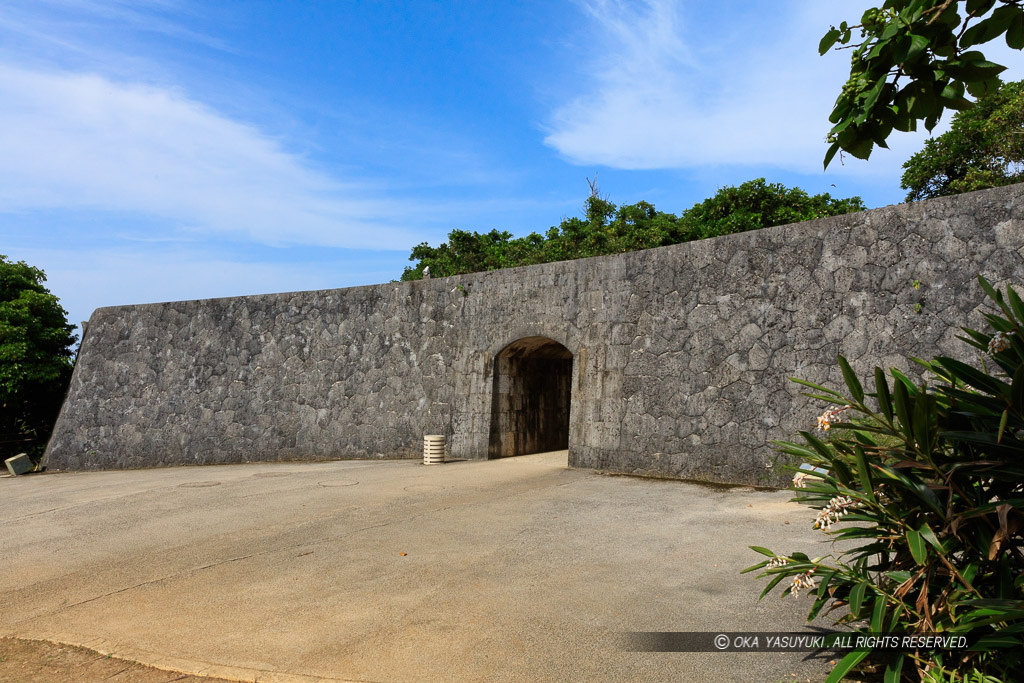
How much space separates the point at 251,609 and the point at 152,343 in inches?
455

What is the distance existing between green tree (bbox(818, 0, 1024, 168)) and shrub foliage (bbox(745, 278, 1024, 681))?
0.73 metres

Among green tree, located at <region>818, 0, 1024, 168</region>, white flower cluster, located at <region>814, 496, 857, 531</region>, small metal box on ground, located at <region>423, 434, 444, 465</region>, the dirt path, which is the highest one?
green tree, located at <region>818, 0, 1024, 168</region>

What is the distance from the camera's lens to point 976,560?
A: 8.30 feet

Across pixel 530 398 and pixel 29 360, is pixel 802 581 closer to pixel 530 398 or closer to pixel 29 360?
pixel 530 398

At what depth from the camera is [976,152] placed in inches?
689

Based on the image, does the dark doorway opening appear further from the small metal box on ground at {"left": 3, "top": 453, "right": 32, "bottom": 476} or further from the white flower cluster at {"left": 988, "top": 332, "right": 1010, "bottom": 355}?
the small metal box on ground at {"left": 3, "top": 453, "right": 32, "bottom": 476}

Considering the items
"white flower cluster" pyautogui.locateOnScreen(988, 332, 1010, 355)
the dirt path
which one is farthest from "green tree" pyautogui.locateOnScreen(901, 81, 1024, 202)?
the dirt path

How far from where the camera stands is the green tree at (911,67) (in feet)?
7.52

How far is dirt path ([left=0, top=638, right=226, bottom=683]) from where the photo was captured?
11.0ft

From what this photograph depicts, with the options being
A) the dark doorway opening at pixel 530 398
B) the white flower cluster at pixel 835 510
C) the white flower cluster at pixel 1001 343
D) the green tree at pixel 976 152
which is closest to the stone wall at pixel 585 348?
the dark doorway opening at pixel 530 398

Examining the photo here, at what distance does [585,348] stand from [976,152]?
1401cm

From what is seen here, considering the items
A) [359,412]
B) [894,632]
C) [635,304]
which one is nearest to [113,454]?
[359,412]

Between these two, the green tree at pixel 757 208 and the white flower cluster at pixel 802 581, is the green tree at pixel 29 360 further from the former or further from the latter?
the white flower cluster at pixel 802 581

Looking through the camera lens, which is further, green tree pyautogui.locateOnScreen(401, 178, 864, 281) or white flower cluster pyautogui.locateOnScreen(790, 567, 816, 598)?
green tree pyautogui.locateOnScreen(401, 178, 864, 281)
